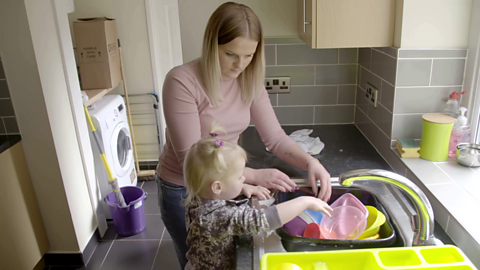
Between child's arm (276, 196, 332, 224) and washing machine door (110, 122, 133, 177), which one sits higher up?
child's arm (276, 196, 332, 224)

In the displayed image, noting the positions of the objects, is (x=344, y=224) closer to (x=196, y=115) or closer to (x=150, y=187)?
(x=196, y=115)

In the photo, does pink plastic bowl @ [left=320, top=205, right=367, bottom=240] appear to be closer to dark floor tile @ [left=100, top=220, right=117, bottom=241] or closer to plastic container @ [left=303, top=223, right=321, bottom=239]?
plastic container @ [left=303, top=223, right=321, bottom=239]

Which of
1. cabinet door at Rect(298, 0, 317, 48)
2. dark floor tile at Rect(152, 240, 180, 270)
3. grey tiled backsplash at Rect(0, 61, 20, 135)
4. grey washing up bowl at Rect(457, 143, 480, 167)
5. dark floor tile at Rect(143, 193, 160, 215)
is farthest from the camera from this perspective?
dark floor tile at Rect(143, 193, 160, 215)

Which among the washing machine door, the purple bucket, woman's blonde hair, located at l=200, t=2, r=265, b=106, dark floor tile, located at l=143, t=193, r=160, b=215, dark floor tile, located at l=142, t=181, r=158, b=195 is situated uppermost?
woman's blonde hair, located at l=200, t=2, r=265, b=106

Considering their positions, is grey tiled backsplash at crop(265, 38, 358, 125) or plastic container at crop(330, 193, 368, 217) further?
grey tiled backsplash at crop(265, 38, 358, 125)

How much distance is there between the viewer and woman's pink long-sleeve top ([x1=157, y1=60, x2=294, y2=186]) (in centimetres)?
120

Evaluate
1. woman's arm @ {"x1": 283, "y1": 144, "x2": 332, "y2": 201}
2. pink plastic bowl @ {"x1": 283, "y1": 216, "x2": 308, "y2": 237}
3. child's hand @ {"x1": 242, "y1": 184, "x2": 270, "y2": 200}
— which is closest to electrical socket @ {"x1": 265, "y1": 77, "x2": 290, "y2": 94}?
woman's arm @ {"x1": 283, "y1": 144, "x2": 332, "y2": 201}

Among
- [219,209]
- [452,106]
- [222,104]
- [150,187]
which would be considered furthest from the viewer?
[150,187]

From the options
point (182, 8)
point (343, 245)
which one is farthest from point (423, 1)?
point (182, 8)

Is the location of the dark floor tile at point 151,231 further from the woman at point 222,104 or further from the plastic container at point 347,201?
the plastic container at point 347,201

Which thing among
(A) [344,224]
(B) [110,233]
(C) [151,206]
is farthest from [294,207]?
(C) [151,206]

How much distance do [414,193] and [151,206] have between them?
2.29m

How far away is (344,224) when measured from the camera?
113 centimetres

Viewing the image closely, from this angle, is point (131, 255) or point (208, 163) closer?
point (208, 163)
